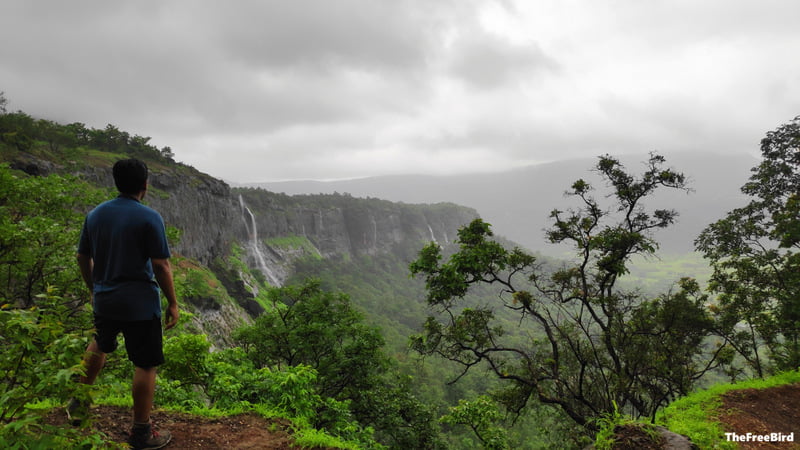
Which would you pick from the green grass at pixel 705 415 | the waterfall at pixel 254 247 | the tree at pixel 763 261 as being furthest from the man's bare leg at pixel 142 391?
the waterfall at pixel 254 247

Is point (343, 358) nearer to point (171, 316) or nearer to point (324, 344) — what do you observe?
point (324, 344)

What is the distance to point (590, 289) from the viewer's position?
15.6 meters

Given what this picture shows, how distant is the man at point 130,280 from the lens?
3408 millimetres

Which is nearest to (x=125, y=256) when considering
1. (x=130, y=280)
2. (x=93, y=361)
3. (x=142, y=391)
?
(x=130, y=280)

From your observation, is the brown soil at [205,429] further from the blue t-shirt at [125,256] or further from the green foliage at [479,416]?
the green foliage at [479,416]

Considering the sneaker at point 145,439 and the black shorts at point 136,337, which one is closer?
the black shorts at point 136,337

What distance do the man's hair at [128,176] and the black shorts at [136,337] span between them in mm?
1238

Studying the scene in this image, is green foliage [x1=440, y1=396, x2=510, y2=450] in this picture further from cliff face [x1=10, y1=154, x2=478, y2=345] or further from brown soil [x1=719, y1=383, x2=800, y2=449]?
cliff face [x1=10, y1=154, x2=478, y2=345]

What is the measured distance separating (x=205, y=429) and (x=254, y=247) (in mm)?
86110

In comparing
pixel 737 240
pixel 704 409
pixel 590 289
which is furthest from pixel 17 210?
pixel 737 240

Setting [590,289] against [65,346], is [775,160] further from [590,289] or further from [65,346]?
[65,346]

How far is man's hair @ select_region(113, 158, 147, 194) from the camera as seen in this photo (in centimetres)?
361

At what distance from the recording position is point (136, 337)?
3500 millimetres

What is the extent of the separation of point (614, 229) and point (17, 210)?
18411 mm
